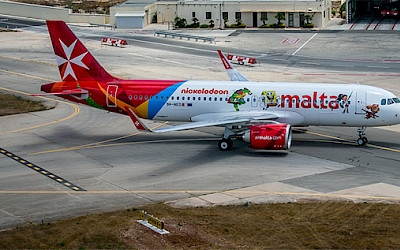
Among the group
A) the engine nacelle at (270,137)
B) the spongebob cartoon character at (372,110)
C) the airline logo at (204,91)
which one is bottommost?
the engine nacelle at (270,137)

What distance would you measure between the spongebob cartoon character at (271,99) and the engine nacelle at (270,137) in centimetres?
310

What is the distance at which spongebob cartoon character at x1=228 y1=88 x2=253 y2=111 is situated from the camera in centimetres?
5278

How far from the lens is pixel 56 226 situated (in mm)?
35000

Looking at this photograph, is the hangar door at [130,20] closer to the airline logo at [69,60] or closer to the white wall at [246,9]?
the white wall at [246,9]

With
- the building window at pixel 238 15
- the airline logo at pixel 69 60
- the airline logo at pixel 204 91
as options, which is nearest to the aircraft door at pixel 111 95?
the airline logo at pixel 69 60

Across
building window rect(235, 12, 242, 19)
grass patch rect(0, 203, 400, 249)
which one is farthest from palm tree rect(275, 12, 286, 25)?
grass patch rect(0, 203, 400, 249)

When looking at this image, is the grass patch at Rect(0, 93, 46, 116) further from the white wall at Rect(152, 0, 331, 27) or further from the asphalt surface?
the white wall at Rect(152, 0, 331, 27)

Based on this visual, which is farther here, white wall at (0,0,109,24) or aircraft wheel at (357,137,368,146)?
white wall at (0,0,109,24)

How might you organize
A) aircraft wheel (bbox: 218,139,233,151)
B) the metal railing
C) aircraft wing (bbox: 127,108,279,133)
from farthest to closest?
1. the metal railing
2. aircraft wheel (bbox: 218,139,233,151)
3. aircraft wing (bbox: 127,108,279,133)

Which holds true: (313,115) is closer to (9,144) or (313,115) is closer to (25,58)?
(9,144)

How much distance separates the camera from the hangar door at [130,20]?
12262 centimetres

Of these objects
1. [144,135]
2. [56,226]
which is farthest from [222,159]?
[56,226]

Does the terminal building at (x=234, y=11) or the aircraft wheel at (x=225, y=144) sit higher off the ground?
the terminal building at (x=234, y=11)

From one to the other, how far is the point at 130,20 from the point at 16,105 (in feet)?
190
